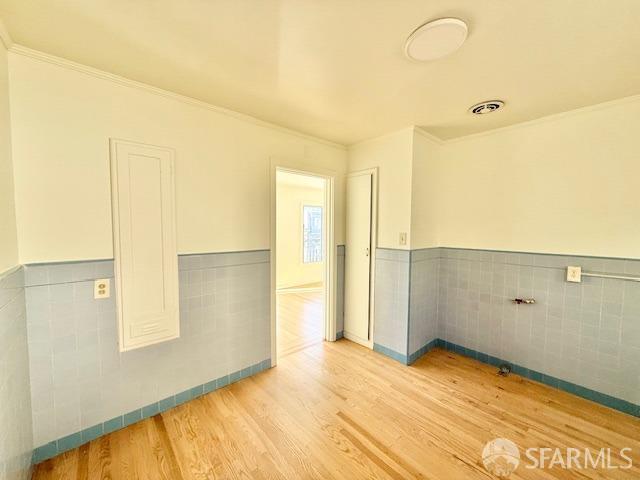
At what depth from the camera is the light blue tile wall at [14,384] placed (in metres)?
1.09

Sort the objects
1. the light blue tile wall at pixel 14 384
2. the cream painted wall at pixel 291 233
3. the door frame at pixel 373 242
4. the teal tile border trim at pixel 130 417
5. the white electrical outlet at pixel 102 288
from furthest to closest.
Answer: the cream painted wall at pixel 291 233 < the door frame at pixel 373 242 < the white electrical outlet at pixel 102 288 < the teal tile border trim at pixel 130 417 < the light blue tile wall at pixel 14 384

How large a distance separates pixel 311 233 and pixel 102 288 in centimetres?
473

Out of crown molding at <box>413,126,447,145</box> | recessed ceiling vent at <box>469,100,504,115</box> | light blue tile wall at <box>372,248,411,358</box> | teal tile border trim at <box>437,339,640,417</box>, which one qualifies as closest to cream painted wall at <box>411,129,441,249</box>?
crown molding at <box>413,126,447,145</box>

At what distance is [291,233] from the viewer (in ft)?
19.2

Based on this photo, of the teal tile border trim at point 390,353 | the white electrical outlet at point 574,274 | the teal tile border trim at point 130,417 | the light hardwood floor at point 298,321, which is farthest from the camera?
the light hardwood floor at point 298,321

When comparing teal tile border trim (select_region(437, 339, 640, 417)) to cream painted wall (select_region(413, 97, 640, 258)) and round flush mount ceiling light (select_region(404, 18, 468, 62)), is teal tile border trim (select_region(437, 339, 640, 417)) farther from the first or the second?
round flush mount ceiling light (select_region(404, 18, 468, 62))

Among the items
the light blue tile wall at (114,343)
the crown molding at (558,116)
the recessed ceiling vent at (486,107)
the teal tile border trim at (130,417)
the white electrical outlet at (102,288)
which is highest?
the recessed ceiling vent at (486,107)

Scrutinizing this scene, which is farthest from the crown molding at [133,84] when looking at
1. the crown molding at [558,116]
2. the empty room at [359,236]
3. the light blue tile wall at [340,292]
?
the crown molding at [558,116]

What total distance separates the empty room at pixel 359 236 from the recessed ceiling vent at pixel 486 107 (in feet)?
0.22

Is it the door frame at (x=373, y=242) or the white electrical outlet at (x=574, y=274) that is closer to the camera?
the white electrical outlet at (x=574, y=274)

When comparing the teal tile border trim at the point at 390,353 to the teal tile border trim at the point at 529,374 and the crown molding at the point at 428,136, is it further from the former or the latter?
the crown molding at the point at 428,136

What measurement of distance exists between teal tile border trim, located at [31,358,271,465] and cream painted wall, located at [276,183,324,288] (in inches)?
132

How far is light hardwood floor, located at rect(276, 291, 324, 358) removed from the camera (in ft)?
9.91

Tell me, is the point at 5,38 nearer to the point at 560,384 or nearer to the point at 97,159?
the point at 97,159
